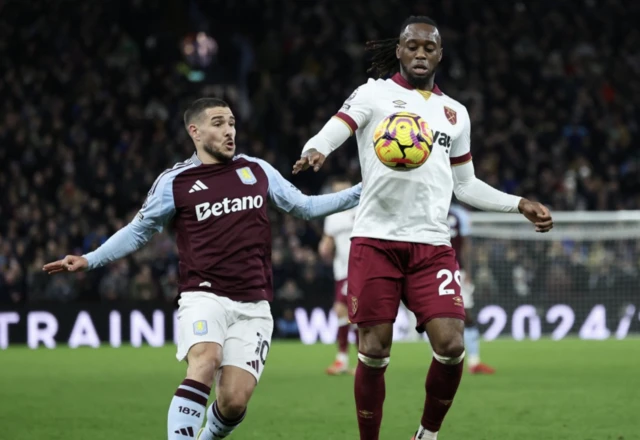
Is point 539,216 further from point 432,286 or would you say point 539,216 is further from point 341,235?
point 341,235

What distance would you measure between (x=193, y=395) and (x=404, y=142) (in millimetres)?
1773

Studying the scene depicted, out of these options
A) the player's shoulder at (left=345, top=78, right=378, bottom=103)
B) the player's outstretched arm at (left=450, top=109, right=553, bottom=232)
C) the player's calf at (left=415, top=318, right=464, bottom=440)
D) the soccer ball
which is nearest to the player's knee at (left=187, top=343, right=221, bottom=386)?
the player's calf at (left=415, top=318, right=464, bottom=440)

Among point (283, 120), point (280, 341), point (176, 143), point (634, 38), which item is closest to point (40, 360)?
point (280, 341)

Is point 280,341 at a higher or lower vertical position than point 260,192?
lower

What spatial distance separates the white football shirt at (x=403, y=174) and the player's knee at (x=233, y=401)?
1.15m

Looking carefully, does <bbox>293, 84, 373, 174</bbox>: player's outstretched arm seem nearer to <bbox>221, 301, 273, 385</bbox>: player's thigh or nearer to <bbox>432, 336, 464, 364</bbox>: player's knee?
<bbox>221, 301, 273, 385</bbox>: player's thigh

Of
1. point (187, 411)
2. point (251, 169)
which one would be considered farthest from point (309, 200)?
point (187, 411)

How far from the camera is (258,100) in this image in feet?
79.1

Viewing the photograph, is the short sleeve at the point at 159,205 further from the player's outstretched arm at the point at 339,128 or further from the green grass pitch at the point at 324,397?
the green grass pitch at the point at 324,397

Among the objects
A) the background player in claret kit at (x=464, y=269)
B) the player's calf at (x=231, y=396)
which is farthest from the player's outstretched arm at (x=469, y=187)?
the background player in claret kit at (x=464, y=269)

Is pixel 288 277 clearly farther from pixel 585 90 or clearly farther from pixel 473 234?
pixel 585 90

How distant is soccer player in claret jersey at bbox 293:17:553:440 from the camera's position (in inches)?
254

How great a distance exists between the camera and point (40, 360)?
624 inches

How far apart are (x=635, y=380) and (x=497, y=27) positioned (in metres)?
15.2
